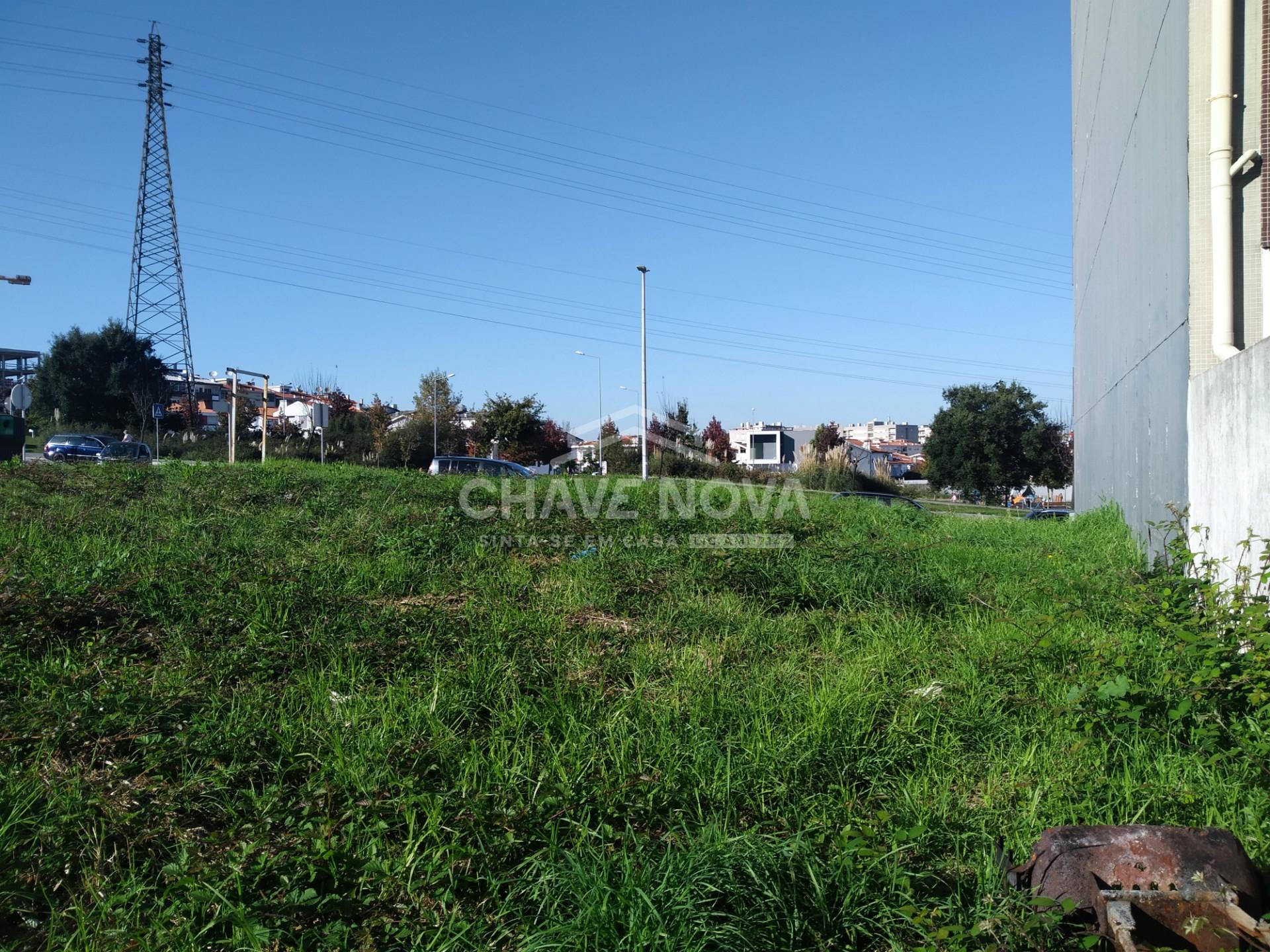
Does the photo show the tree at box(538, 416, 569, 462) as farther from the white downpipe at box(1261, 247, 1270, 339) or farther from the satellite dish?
the white downpipe at box(1261, 247, 1270, 339)

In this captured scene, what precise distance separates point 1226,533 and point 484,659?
203 inches

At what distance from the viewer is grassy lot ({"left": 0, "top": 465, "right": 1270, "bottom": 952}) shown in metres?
2.80

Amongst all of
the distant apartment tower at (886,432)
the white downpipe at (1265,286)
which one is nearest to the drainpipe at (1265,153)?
the white downpipe at (1265,286)

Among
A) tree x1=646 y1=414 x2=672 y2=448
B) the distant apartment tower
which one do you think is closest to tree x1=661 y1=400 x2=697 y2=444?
tree x1=646 y1=414 x2=672 y2=448

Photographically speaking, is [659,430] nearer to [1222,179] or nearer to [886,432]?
[1222,179]

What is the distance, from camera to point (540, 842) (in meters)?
3.23

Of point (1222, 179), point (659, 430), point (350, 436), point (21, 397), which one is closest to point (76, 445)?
point (21, 397)

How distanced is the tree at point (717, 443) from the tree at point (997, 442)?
1253 cm

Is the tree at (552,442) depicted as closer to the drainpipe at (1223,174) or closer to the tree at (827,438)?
the tree at (827,438)

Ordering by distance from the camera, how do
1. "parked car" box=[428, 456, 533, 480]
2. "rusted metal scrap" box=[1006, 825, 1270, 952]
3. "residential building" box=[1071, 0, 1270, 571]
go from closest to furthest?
"rusted metal scrap" box=[1006, 825, 1270, 952] < "residential building" box=[1071, 0, 1270, 571] < "parked car" box=[428, 456, 533, 480]

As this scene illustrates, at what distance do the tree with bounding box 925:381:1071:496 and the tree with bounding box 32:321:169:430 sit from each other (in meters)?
45.0

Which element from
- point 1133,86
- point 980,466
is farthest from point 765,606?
point 980,466

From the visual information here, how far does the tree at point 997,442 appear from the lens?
1892 inches

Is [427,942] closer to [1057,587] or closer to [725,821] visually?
[725,821]
